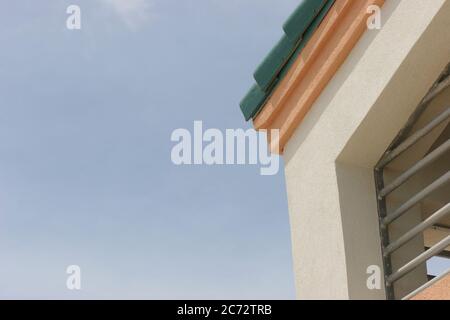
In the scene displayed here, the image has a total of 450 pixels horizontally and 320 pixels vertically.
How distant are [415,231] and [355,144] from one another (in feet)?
2.67

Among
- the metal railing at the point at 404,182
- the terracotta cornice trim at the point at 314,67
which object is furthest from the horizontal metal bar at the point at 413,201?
the terracotta cornice trim at the point at 314,67

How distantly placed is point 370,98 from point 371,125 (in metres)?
0.22

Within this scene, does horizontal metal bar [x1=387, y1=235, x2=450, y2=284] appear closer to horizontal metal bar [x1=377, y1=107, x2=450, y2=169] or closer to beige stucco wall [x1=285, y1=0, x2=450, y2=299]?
beige stucco wall [x1=285, y1=0, x2=450, y2=299]

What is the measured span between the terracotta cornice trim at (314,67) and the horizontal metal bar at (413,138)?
2.48ft

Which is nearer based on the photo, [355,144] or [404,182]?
[355,144]

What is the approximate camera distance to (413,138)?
21.3 feet

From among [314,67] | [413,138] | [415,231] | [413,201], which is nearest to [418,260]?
[415,231]

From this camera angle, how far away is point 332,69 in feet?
22.2

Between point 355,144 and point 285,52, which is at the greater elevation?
point 285,52

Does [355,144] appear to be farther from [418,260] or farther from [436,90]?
[418,260]

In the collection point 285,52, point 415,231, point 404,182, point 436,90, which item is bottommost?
point 415,231

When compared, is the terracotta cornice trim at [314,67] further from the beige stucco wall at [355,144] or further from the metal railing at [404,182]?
the metal railing at [404,182]

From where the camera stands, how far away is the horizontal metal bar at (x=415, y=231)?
593 cm
